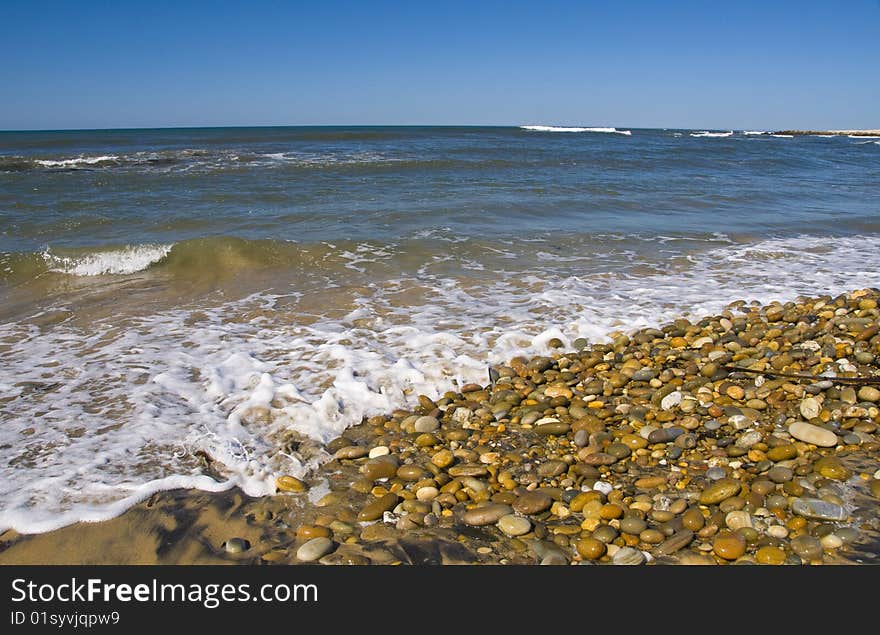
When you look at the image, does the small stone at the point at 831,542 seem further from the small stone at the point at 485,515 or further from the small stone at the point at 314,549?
the small stone at the point at 314,549

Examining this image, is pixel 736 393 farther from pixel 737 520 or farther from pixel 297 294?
pixel 297 294

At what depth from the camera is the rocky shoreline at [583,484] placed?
Result: 7.64 ft

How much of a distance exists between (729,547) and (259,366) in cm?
319

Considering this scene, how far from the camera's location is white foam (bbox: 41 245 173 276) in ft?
23.3

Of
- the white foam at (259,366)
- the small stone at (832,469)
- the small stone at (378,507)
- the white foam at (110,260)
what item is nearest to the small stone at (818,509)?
the small stone at (832,469)

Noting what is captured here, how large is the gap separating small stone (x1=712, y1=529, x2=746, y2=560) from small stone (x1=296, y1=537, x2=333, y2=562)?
1545 millimetres

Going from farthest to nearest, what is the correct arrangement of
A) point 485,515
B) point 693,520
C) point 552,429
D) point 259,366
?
point 259,366, point 552,429, point 485,515, point 693,520

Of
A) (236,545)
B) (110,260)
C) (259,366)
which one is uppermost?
(110,260)

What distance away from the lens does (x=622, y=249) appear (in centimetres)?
810

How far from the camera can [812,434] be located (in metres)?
2.91

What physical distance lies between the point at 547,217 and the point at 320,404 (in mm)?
7784

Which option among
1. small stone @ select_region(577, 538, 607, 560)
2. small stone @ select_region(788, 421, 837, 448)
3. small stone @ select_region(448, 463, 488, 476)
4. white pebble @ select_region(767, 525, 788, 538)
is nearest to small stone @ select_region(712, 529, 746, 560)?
white pebble @ select_region(767, 525, 788, 538)

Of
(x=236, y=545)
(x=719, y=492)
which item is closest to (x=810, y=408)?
(x=719, y=492)
